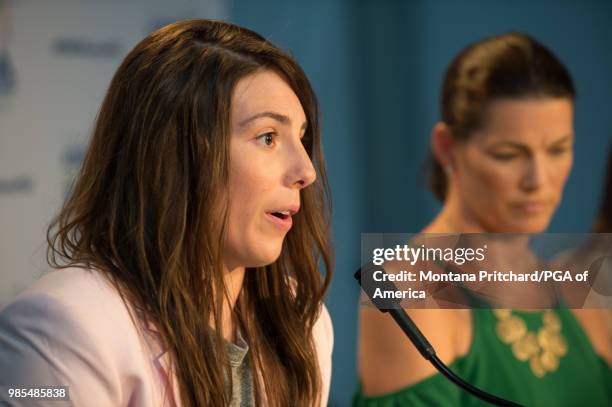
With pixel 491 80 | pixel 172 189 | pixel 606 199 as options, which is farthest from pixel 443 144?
pixel 172 189

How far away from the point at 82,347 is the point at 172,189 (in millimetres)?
264

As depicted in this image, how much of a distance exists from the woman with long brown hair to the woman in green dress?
1.94ft

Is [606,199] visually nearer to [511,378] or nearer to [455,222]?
[455,222]

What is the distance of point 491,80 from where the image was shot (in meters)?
1.96

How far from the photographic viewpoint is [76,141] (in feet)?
7.06

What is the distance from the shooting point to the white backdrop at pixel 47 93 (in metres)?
2.08

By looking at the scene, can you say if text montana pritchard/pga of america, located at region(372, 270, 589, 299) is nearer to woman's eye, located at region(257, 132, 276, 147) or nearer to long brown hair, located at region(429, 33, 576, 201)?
woman's eye, located at region(257, 132, 276, 147)

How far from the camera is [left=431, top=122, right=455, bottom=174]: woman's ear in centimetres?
203

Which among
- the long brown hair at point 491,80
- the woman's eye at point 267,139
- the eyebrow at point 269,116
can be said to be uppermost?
the long brown hair at point 491,80

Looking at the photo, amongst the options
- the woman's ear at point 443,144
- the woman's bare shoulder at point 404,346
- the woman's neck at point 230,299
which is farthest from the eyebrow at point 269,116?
the woman's ear at point 443,144

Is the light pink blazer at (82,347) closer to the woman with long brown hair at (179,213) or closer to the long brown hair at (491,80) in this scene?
the woman with long brown hair at (179,213)

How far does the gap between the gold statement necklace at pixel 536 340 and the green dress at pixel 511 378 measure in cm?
1

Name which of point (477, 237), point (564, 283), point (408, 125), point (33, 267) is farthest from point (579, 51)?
point (33, 267)

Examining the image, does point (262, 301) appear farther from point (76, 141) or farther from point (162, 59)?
point (76, 141)
